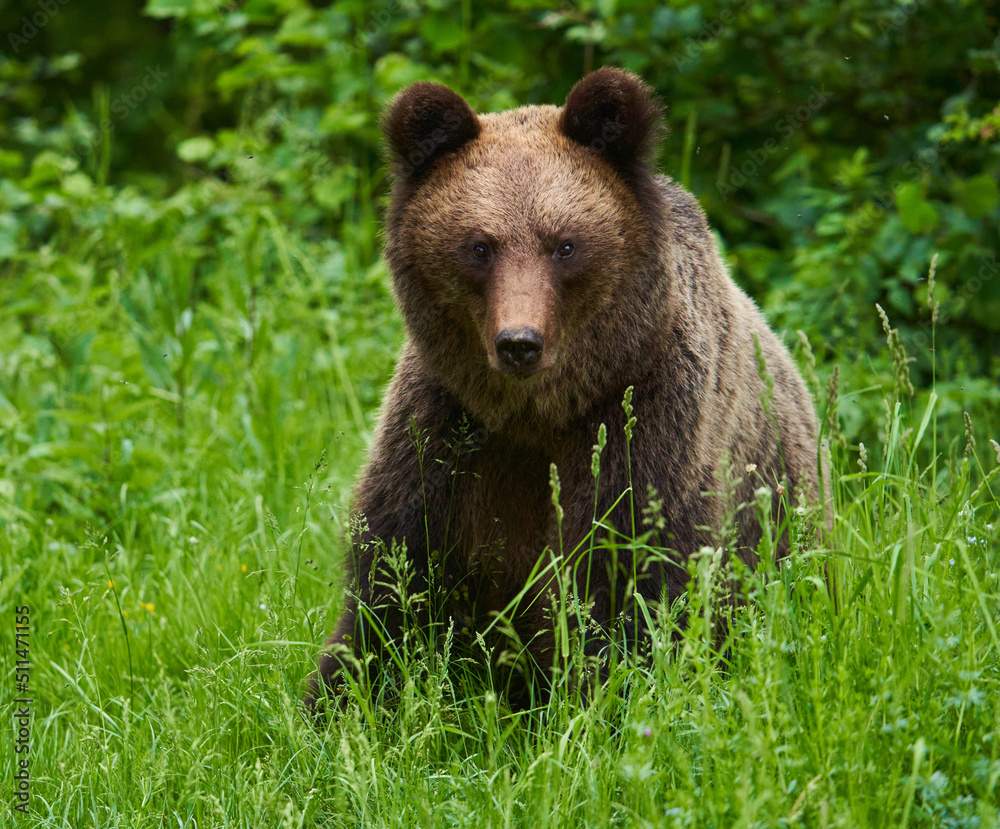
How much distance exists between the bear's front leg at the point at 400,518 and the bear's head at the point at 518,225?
156mm

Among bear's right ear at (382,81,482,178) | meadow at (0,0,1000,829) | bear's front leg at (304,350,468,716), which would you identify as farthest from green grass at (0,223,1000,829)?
bear's right ear at (382,81,482,178)

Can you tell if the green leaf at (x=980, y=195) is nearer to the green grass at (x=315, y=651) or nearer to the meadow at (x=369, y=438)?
the meadow at (x=369, y=438)

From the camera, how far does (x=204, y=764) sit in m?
2.88

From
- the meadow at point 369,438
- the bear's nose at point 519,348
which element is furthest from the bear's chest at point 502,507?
the bear's nose at point 519,348

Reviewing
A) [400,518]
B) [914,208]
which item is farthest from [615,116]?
[914,208]

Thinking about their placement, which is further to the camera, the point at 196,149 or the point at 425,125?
the point at 196,149

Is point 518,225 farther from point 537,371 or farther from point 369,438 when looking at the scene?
point 369,438

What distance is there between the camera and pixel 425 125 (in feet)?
11.0

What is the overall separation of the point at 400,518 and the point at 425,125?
3.89 feet

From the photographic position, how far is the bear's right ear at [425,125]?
3295mm

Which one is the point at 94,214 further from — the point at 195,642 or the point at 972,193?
the point at 972,193

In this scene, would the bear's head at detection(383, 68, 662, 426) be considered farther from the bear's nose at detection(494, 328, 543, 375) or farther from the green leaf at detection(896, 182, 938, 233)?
the green leaf at detection(896, 182, 938, 233)

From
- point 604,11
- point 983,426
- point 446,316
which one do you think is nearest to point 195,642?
point 446,316

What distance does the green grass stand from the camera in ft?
7.54
